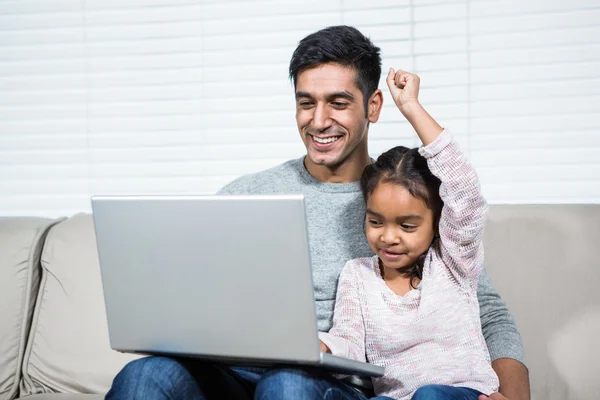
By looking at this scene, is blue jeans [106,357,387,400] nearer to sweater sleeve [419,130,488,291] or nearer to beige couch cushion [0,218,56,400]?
sweater sleeve [419,130,488,291]

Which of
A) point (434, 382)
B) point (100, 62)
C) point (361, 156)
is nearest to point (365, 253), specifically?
point (361, 156)

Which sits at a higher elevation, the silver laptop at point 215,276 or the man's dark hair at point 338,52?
the man's dark hair at point 338,52

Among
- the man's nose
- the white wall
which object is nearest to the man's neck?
the man's nose

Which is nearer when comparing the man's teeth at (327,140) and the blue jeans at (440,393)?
the blue jeans at (440,393)

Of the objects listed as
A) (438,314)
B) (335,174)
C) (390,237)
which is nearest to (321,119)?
(335,174)

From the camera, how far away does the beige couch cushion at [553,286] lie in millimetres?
1661

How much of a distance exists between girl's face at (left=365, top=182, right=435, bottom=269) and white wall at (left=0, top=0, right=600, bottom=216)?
2.53 ft

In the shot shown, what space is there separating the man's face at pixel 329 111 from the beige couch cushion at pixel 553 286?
441 millimetres

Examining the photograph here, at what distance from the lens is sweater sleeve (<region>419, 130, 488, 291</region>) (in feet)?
4.32

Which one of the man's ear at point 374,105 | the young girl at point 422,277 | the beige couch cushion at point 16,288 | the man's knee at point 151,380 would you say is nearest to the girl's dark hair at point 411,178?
the young girl at point 422,277

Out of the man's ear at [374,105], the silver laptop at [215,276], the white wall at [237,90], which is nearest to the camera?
the silver laptop at [215,276]

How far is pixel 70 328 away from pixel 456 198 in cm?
109

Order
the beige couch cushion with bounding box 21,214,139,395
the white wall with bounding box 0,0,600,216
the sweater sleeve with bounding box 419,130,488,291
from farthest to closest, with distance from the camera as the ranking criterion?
the white wall with bounding box 0,0,600,216 < the beige couch cushion with bounding box 21,214,139,395 < the sweater sleeve with bounding box 419,130,488,291

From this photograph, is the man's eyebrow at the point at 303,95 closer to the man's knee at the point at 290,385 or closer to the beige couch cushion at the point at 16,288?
the man's knee at the point at 290,385
